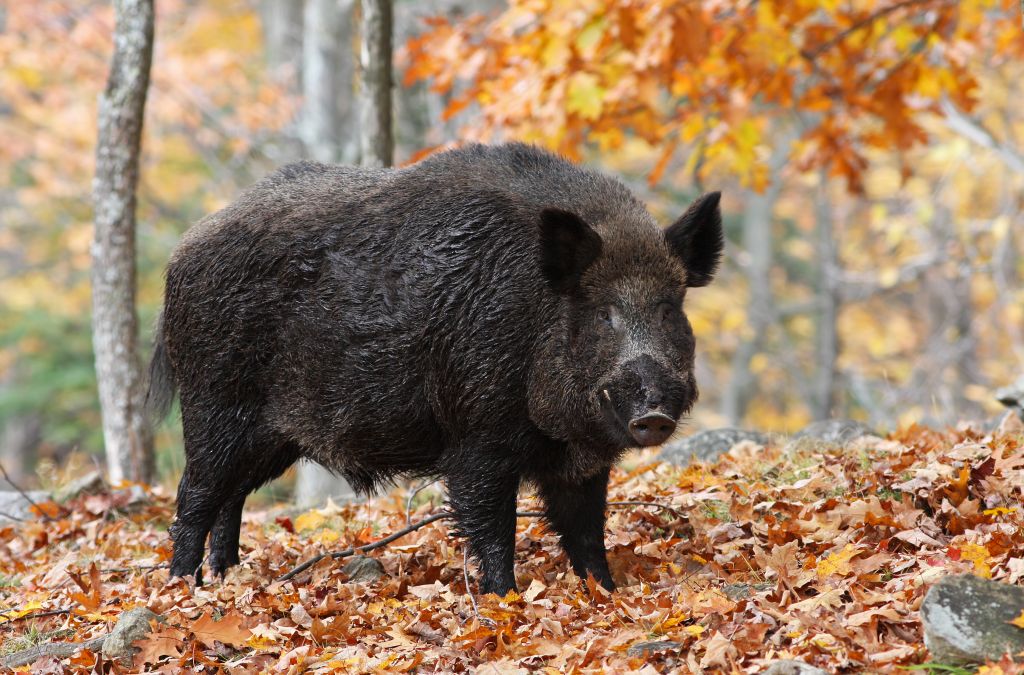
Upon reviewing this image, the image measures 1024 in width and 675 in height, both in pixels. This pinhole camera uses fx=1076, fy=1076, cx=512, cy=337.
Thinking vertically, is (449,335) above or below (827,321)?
above

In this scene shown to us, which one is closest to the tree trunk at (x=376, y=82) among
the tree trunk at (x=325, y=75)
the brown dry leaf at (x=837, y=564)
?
the brown dry leaf at (x=837, y=564)

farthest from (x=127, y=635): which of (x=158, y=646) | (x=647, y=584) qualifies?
(x=647, y=584)

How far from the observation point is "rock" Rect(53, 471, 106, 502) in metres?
7.98

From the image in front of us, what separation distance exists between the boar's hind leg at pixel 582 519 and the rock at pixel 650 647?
3.90ft

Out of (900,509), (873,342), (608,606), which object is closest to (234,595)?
(608,606)

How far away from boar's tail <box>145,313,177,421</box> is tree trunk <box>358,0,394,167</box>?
2.48 meters

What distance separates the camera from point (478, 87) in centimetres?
921

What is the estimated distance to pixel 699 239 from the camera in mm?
5336

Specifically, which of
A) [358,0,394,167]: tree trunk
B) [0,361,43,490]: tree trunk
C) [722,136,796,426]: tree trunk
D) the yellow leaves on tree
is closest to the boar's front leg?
the yellow leaves on tree

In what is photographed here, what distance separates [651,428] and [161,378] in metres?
3.43

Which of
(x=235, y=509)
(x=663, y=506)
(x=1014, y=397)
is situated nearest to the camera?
(x=663, y=506)

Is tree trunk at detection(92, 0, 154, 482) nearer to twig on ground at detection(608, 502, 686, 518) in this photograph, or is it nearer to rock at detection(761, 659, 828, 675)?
twig on ground at detection(608, 502, 686, 518)

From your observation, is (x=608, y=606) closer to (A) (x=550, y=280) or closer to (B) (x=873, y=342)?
(A) (x=550, y=280)

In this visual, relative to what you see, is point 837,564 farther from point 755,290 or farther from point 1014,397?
point 755,290
